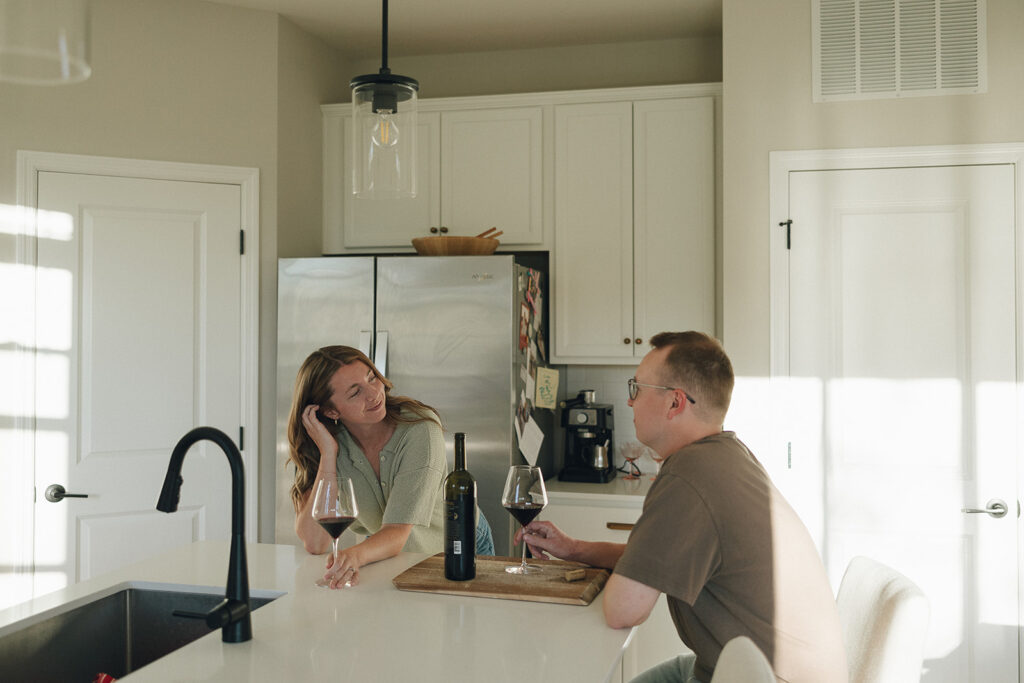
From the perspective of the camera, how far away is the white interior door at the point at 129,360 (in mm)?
3260

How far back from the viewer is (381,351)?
337 centimetres

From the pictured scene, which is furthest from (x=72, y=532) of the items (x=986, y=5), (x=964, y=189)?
(x=986, y=5)

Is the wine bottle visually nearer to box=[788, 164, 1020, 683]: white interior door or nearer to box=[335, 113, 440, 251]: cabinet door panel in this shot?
box=[788, 164, 1020, 683]: white interior door

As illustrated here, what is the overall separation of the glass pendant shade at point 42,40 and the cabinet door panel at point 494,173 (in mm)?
2796

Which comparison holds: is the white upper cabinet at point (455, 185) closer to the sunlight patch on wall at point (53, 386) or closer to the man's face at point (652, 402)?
the sunlight patch on wall at point (53, 386)

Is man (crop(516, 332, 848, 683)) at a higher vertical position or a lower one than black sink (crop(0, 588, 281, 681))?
higher

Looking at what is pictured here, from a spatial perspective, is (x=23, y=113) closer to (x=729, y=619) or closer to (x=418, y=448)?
(x=418, y=448)

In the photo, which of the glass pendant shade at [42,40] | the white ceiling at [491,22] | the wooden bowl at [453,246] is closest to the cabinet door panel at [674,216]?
the white ceiling at [491,22]

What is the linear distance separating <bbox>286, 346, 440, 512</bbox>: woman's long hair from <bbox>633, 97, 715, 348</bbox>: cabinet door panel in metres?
1.51

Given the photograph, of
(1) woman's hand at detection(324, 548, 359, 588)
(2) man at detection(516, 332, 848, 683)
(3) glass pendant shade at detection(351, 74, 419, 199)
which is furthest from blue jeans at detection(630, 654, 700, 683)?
(3) glass pendant shade at detection(351, 74, 419, 199)

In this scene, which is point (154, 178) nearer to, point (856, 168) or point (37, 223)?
point (37, 223)

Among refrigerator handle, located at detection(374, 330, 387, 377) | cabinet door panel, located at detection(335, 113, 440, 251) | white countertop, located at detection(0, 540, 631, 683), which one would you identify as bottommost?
white countertop, located at detection(0, 540, 631, 683)

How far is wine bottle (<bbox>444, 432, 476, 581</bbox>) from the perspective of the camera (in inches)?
72.1

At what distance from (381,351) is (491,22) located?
1513 mm
